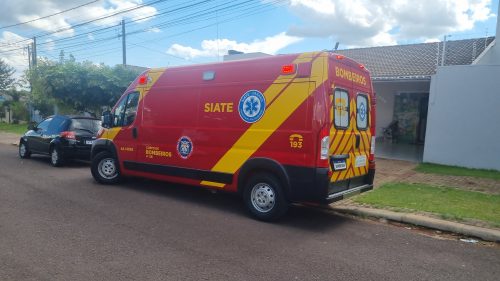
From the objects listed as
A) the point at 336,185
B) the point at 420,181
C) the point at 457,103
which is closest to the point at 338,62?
the point at 336,185

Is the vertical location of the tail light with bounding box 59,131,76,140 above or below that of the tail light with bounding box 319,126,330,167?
below

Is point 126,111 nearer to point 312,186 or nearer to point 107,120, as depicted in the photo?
point 107,120

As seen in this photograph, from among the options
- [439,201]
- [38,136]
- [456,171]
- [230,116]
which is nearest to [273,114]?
[230,116]

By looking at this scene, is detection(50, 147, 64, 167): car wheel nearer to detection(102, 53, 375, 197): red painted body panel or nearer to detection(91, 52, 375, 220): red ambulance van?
detection(102, 53, 375, 197): red painted body panel

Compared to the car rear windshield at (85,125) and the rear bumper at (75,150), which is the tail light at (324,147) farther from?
the car rear windshield at (85,125)

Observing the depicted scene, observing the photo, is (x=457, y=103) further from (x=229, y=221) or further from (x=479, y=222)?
(x=229, y=221)

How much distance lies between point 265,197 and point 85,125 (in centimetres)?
756

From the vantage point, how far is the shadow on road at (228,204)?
604 cm

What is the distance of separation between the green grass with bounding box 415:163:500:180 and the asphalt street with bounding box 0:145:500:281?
212 inches

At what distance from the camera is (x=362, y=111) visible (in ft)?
21.9

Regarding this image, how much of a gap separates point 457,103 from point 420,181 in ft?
11.1

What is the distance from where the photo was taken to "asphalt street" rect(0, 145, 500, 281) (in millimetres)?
4020

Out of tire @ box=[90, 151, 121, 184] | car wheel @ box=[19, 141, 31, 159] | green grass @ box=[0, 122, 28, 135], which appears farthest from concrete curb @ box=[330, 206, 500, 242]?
green grass @ box=[0, 122, 28, 135]

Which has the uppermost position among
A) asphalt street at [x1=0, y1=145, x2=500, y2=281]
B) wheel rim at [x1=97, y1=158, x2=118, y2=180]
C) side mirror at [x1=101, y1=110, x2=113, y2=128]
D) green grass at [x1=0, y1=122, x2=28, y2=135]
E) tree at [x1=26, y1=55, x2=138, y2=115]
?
tree at [x1=26, y1=55, x2=138, y2=115]
